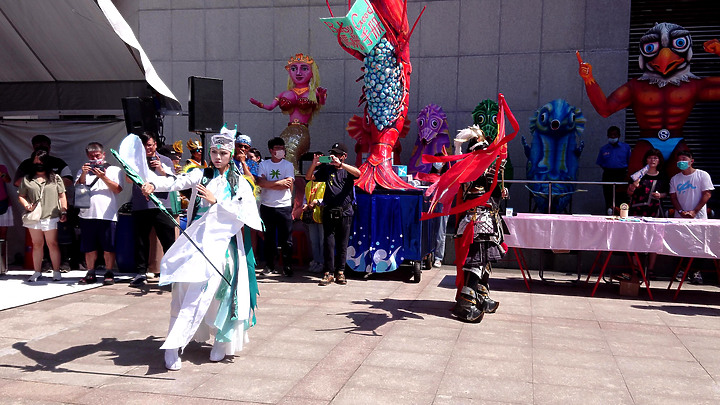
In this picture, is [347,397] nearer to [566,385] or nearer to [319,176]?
[566,385]

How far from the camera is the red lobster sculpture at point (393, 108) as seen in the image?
7.85 metres

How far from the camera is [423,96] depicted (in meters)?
11.1

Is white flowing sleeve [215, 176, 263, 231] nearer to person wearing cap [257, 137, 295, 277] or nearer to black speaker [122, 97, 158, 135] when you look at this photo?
black speaker [122, 97, 158, 135]

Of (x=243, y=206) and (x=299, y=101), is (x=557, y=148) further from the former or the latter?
(x=243, y=206)

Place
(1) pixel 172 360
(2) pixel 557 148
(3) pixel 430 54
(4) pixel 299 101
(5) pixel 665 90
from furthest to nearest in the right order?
1. (3) pixel 430 54
2. (4) pixel 299 101
3. (2) pixel 557 148
4. (5) pixel 665 90
5. (1) pixel 172 360

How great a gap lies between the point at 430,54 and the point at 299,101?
2.83m

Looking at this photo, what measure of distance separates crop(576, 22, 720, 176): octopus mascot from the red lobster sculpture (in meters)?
2.54

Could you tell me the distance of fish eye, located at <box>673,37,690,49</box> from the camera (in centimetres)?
819

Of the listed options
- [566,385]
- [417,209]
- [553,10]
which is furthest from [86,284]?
[553,10]

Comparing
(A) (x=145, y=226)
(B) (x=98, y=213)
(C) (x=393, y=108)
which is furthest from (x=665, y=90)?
(B) (x=98, y=213)

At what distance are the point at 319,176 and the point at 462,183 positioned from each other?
235 cm

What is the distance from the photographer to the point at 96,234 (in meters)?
7.41

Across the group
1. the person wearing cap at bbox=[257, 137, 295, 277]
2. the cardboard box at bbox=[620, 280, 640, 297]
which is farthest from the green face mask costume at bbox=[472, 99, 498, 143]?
the person wearing cap at bbox=[257, 137, 295, 277]

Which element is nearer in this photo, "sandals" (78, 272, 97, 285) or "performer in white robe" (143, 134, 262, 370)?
"performer in white robe" (143, 134, 262, 370)
